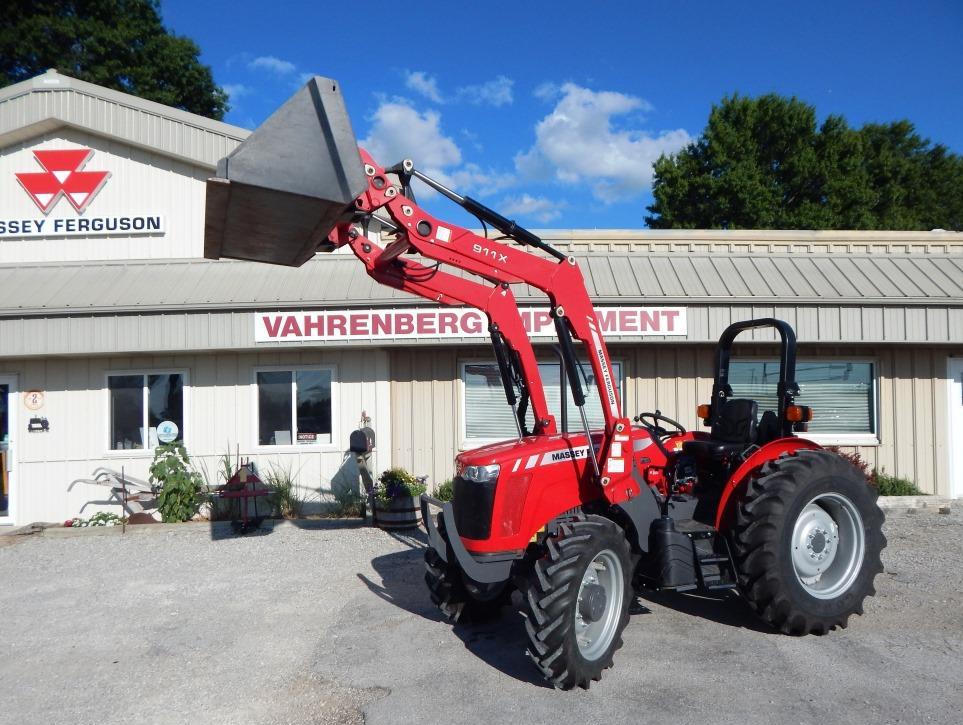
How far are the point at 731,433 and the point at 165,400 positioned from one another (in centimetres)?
841

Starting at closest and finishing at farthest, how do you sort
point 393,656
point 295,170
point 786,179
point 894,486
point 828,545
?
1. point 295,170
2. point 393,656
3. point 828,545
4. point 894,486
5. point 786,179

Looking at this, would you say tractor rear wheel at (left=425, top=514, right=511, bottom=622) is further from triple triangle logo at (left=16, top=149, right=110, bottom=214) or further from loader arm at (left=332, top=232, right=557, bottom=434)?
triple triangle logo at (left=16, top=149, right=110, bottom=214)

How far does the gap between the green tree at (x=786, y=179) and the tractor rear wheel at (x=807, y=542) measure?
30.0 m

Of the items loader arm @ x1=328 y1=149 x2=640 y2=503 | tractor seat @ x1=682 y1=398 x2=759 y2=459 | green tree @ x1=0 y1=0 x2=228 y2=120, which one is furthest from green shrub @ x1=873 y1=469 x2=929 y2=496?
green tree @ x1=0 y1=0 x2=228 y2=120

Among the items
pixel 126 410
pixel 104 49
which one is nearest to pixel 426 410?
pixel 126 410

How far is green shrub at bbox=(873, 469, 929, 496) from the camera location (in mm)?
11078

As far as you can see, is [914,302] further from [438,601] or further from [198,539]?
[198,539]

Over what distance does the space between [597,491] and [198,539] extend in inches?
235

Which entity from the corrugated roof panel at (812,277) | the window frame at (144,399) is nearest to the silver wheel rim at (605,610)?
the corrugated roof panel at (812,277)

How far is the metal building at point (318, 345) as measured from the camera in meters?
10.7

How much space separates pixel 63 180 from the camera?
500 inches

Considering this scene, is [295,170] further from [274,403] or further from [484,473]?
[274,403]

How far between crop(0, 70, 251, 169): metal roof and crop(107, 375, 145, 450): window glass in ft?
11.8

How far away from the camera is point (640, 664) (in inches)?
207
